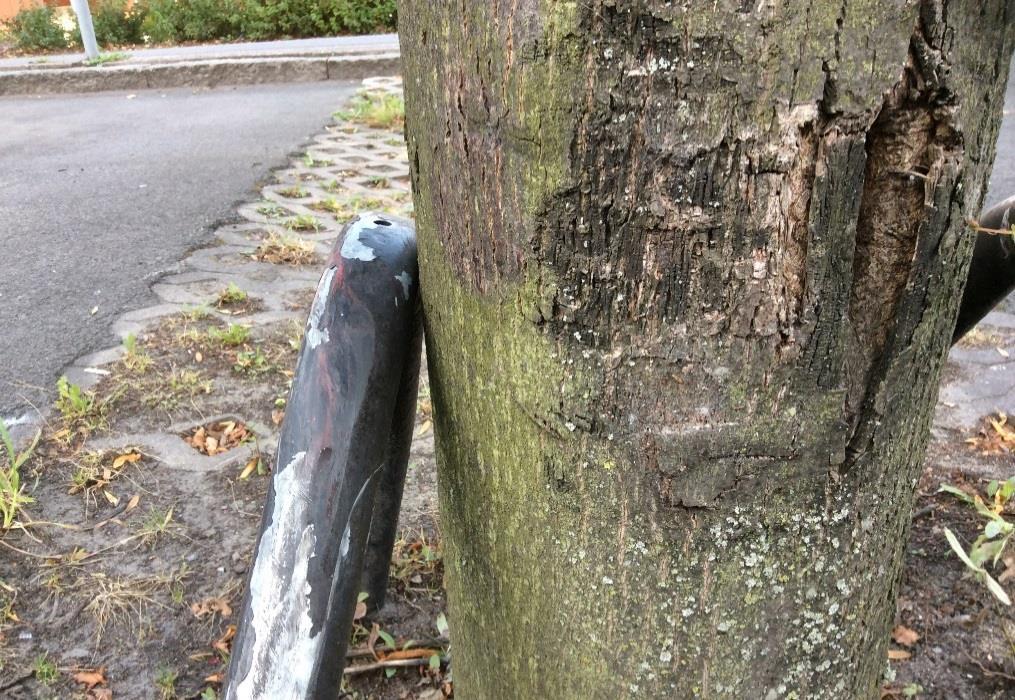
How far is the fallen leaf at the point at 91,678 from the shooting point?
1746 millimetres

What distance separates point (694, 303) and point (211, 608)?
5.40 feet

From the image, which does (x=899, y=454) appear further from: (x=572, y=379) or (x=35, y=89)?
(x=35, y=89)

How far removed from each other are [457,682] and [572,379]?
24.6 inches

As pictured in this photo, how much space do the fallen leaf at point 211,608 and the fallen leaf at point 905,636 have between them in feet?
5.03

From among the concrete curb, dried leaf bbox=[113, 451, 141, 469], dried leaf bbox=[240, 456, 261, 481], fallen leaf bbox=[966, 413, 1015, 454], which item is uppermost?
the concrete curb

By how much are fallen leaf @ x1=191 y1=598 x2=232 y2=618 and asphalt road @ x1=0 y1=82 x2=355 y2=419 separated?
122 cm

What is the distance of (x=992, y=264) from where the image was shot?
45.9 inches

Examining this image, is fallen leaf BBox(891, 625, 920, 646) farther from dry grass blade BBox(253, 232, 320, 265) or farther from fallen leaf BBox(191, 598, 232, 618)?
dry grass blade BBox(253, 232, 320, 265)

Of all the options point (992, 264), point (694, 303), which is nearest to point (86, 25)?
point (992, 264)

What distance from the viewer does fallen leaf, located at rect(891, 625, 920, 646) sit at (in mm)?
1813

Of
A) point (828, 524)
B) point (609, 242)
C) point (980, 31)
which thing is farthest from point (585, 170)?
point (828, 524)

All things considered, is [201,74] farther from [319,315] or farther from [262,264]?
[319,315]

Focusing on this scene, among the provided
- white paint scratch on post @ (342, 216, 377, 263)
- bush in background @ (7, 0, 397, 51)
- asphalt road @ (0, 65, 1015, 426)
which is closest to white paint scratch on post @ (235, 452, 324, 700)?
white paint scratch on post @ (342, 216, 377, 263)

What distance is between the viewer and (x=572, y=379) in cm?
76
